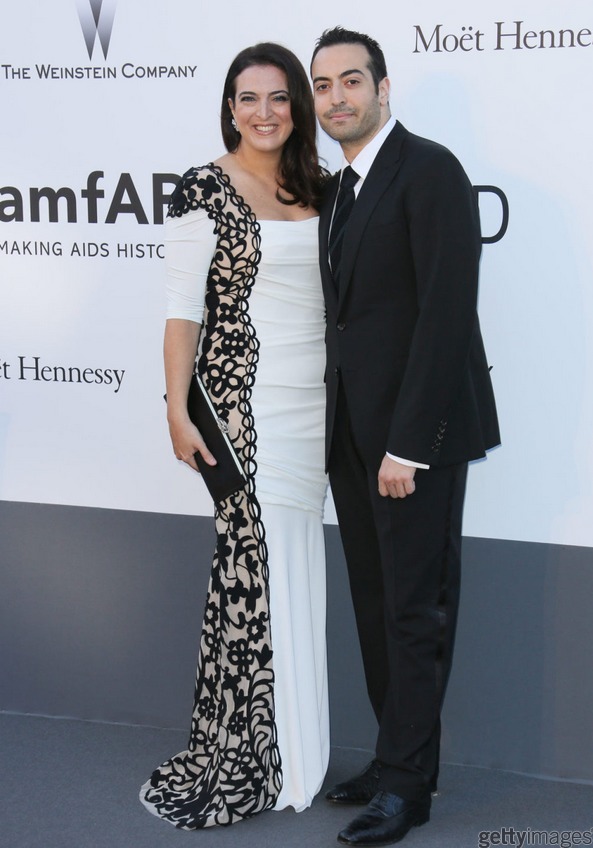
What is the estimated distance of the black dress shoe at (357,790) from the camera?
8.87 ft

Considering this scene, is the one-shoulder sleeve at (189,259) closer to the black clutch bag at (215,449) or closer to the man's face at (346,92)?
the black clutch bag at (215,449)

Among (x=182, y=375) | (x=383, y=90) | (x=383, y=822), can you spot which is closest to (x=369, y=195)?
(x=383, y=90)

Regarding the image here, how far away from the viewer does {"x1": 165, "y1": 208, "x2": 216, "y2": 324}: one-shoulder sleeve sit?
248 centimetres

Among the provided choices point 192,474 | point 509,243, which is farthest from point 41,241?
point 509,243

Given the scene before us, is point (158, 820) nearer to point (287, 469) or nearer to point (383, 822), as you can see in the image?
point (383, 822)

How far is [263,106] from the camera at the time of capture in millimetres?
2484

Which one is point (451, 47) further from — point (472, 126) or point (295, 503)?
point (295, 503)

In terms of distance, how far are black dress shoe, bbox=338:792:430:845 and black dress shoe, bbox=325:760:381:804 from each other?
0.55ft

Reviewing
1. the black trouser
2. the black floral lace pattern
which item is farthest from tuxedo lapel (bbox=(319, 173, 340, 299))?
the black trouser

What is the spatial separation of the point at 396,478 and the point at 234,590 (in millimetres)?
562

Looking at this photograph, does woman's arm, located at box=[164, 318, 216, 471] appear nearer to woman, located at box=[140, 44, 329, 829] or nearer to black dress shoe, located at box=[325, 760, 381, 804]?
woman, located at box=[140, 44, 329, 829]

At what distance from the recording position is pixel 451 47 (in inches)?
106

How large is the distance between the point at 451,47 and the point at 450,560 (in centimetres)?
131

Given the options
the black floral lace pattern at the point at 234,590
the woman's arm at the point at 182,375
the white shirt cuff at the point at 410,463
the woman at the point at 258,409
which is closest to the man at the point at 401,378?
the white shirt cuff at the point at 410,463
